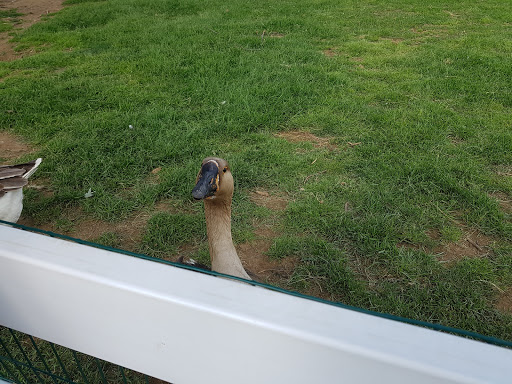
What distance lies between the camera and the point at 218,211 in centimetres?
259

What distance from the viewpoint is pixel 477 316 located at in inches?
97.8

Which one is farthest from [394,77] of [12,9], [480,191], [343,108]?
[12,9]

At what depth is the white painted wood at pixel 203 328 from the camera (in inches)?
23.0

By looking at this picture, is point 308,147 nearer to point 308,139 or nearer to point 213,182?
point 308,139

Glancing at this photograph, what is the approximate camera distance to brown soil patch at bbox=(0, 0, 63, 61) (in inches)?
301

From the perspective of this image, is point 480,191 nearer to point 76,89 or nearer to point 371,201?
point 371,201

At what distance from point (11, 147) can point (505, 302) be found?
462 centimetres

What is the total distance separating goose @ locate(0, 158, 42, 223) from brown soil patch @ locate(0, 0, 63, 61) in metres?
5.40

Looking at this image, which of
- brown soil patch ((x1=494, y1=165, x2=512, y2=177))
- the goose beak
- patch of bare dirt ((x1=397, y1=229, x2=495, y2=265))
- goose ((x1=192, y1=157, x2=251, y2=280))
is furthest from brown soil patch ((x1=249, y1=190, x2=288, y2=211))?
brown soil patch ((x1=494, y1=165, x2=512, y2=177))

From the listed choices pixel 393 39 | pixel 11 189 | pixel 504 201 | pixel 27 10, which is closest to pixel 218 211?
pixel 11 189

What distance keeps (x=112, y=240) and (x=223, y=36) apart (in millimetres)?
4869

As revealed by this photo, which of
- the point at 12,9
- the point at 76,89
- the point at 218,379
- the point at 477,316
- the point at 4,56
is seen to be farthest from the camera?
the point at 12,9

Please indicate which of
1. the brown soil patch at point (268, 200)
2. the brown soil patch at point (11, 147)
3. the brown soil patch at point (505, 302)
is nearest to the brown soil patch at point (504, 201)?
the brown soil patch at point (505, 302)

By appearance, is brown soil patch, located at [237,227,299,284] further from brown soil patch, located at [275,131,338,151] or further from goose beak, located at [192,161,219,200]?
brown soil patch, located at [275,131,338,151]
